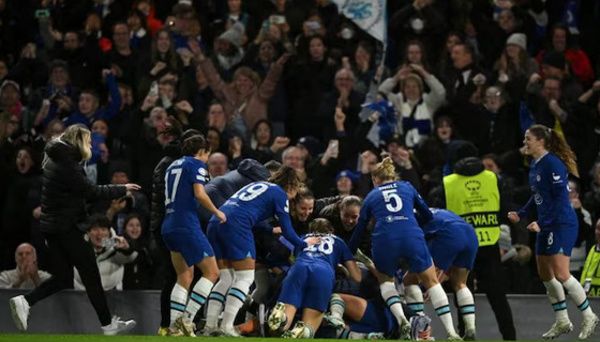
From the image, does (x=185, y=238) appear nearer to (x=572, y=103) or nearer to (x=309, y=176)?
(x=309, y=176)

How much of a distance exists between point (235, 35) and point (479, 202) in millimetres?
5918

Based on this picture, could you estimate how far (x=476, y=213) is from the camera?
14414mm

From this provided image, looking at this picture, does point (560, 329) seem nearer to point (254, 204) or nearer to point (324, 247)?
point (324, 247)

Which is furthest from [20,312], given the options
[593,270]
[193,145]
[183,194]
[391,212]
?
[593,270]

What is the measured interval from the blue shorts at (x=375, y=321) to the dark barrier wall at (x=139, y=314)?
1201 mm

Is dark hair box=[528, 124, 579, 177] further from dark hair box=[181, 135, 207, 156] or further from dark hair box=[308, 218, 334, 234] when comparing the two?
dark hair box=[181, 135, 207, 156]

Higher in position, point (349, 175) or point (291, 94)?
point (291, 94)

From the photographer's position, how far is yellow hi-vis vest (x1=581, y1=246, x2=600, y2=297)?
15180mm

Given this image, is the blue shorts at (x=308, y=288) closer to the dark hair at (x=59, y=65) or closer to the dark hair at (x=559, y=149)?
the dark hair at (x=559, y=149)

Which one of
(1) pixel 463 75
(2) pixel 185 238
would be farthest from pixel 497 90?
(2) pixel 185 238

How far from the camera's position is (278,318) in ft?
41.0

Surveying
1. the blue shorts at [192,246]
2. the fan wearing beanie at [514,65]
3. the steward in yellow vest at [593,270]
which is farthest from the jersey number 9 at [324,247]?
the fan wearing beanie at [514,65]

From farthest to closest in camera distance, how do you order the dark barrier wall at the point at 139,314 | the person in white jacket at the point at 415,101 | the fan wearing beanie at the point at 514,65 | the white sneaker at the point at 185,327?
1. the fan wearing beanie at the point at 514,65
2. the person in white jacket at the point at 415,101
3. the dark barrier wall at the point at 139,314
4. the white sneaker at the point at 185,327

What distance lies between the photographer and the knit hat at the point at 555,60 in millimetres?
18047
